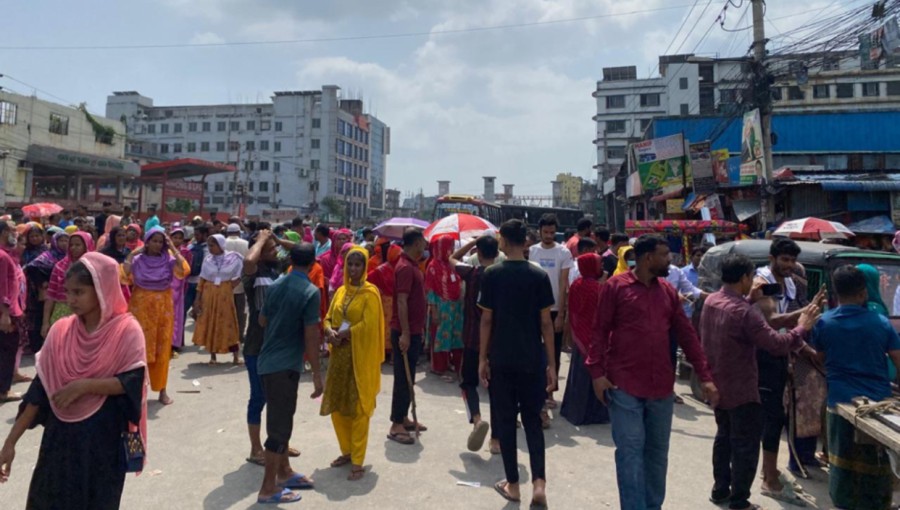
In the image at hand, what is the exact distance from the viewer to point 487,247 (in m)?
4.38

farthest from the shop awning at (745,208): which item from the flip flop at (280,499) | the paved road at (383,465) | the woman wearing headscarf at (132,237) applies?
the flip flop at (280,499)

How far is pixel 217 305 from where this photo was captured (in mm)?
7359

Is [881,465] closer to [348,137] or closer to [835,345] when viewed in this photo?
[835,345]

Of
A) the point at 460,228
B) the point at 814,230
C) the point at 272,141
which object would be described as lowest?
the point at 460,228

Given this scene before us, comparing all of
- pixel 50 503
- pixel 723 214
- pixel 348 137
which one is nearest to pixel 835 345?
pixel 50 503

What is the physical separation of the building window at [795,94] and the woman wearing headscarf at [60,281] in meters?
53.4

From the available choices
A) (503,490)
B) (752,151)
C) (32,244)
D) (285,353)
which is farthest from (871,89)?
(32,244)

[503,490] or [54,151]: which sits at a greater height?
[54,151]

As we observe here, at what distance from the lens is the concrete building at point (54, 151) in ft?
89.2

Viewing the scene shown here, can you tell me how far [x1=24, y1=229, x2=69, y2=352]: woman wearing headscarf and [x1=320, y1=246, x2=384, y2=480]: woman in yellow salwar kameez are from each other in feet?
13.6

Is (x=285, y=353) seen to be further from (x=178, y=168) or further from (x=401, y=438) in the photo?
(x=178, y=168)

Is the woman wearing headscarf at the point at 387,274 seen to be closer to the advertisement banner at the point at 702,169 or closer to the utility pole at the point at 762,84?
the utility pole at the point at 762,84

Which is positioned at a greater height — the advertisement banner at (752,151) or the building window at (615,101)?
the building window at (615,101)

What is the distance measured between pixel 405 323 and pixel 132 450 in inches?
101
